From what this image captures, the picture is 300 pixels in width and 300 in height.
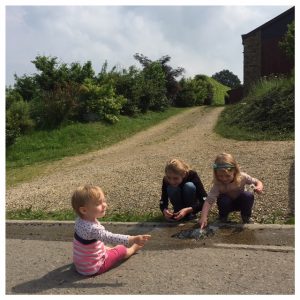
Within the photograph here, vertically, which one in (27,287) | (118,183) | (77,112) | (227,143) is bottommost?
(27,287)

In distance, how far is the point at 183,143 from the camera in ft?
43.4

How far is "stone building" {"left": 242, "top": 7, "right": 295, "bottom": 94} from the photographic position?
24.7 metres

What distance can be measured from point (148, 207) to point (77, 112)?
11.3 metres

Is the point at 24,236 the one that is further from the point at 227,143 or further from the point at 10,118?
the point at 10,118

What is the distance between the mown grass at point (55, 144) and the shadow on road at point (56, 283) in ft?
22.5

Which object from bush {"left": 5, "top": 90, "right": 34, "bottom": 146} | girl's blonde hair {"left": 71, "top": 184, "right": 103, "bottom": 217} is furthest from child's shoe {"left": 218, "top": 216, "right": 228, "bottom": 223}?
bush {"left": 5, "top": 90, "right": 34, "bottom": 146}

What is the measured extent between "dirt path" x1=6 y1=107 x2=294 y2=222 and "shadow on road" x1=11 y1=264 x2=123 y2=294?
7.66ft

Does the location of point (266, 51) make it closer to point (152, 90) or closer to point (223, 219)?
point (152, 90)

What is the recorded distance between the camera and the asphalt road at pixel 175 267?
344 cm

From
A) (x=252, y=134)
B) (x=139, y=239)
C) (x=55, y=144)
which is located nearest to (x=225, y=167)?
(x=139, y=239)

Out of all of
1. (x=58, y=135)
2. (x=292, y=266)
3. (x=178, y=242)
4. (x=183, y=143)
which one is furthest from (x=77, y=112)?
(x=292, y=266)

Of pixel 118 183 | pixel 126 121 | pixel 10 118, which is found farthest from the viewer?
pixel 126 121

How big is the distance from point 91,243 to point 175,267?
798 mm

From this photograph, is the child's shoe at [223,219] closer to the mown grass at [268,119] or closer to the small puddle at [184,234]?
the small puddle at [184,234]
